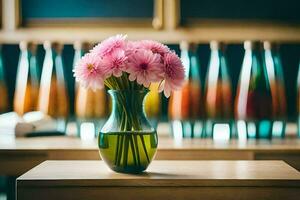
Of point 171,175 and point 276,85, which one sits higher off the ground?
point 276,85

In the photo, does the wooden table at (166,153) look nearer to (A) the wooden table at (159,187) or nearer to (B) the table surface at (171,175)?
(B) the table surface at (171,175)

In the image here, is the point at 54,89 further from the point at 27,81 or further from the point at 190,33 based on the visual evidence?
the point at 190,33

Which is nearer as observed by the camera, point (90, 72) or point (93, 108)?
point (90, 72)

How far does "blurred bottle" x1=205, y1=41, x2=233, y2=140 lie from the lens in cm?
200

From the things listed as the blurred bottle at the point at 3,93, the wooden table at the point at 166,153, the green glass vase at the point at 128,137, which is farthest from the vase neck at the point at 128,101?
the blurred bottle at the point at 3,93

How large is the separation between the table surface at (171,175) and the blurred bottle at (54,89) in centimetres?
55

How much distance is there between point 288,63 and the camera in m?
2.24

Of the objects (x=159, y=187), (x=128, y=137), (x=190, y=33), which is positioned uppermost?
(x=190, y=33)

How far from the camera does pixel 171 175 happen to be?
4.49ft

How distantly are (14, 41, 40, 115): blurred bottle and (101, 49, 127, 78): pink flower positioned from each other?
803 mm

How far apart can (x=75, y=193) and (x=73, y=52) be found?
3.34ft

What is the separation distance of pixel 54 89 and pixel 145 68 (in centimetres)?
79

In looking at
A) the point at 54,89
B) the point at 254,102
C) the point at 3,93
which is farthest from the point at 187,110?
the point at 3,93

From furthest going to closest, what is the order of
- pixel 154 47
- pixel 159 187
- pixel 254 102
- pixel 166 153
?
pixel 254 102
pixel 166 153
pixel 154 47
pixel 159 187
